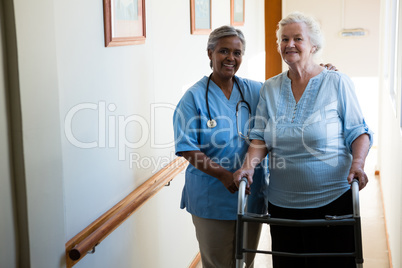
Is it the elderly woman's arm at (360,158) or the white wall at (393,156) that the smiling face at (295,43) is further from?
the white wall at (393,156)

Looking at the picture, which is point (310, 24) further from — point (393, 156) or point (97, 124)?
point (393, 156)

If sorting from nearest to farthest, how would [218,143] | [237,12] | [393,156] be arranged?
[218,143]
[393,156]
[237,12]

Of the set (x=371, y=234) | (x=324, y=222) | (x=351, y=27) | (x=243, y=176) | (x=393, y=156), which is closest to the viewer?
(x=324, y=222)

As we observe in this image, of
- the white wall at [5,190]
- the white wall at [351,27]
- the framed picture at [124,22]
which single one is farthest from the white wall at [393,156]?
the white wall at [5,190]

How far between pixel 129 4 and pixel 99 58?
37cm

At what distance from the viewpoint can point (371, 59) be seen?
21.9 ft

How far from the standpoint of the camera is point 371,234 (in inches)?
155

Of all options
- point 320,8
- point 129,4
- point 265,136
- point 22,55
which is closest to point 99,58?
point 129,4

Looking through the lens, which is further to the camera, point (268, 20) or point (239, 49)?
point (268, 20)

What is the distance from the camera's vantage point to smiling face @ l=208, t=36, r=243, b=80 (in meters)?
2.21

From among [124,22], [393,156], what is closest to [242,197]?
[124,22]

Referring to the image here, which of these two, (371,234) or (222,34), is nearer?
(222,34)

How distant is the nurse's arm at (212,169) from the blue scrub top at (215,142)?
0.04m

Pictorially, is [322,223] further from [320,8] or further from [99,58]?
[320,8]
